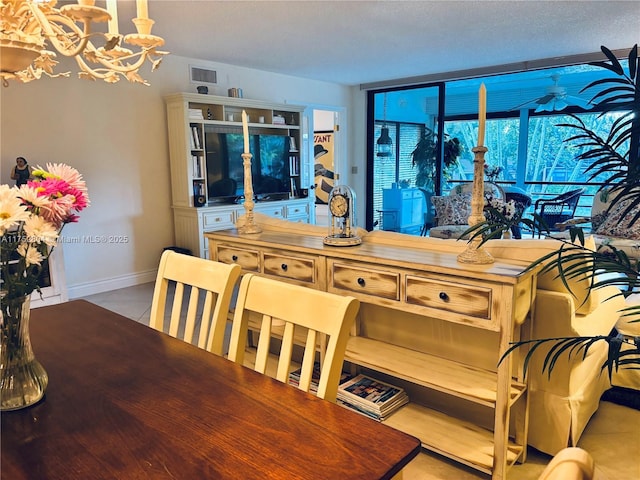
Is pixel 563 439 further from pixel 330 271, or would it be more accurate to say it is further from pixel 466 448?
pixel 330 271

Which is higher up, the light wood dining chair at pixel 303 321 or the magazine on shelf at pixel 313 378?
the light wood dining chair at pixel 303 321

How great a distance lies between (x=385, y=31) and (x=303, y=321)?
3714mm

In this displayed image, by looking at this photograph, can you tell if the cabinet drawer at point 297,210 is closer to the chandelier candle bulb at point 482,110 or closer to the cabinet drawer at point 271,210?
the cabinet drawer at point 271,210

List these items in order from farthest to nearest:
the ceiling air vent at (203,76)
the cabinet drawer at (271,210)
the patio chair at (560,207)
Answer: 1. the patio chair at (560,207)
2. the cabinet drawer at (271,210)
3. the ceiling air vent at (203,76)

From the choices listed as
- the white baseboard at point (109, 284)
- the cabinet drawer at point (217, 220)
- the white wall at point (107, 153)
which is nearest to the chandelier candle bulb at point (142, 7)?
the white wall at point (107, 153)

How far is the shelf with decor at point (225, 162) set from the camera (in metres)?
5.00

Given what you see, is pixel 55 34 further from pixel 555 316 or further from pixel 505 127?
pixel 505 127

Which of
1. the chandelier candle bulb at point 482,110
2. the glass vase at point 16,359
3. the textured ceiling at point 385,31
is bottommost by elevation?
the glass vase at point 16,359

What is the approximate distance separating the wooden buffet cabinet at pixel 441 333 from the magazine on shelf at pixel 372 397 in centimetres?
5

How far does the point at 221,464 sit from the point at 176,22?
390 cm

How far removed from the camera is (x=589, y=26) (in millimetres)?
4250


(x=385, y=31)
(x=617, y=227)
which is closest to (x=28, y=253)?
(x=385, y=31)

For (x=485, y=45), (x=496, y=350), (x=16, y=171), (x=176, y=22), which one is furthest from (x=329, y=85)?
(x=496, y=350)

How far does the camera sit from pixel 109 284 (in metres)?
4.80
